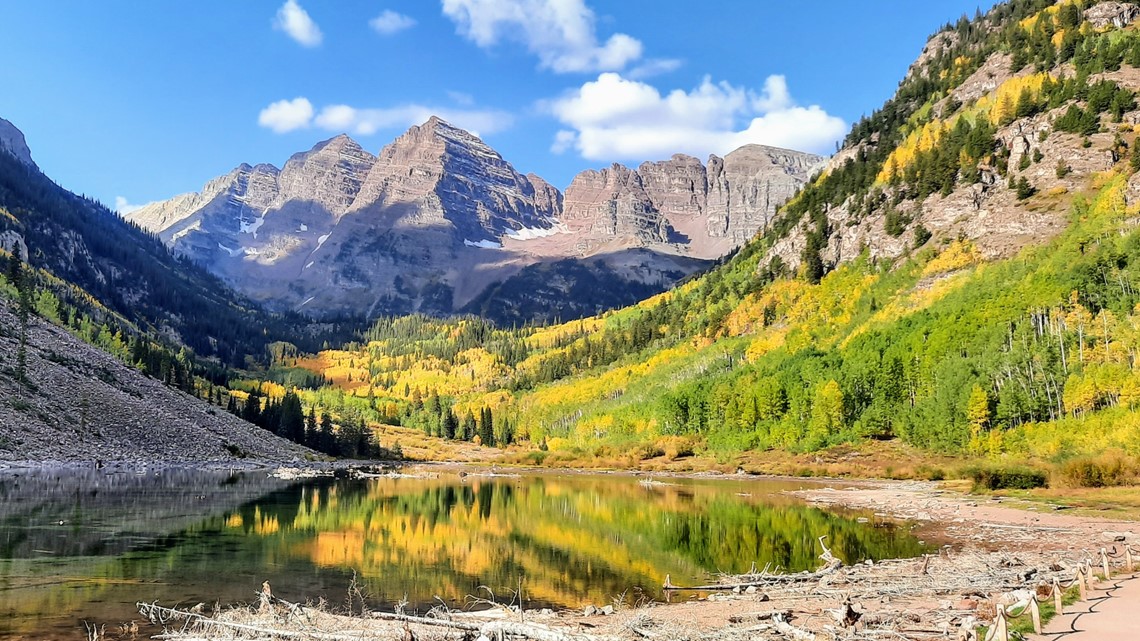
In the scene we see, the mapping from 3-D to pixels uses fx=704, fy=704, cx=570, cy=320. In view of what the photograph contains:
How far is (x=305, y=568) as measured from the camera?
106 feet

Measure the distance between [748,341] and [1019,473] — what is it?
105 m

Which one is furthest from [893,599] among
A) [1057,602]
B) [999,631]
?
[999,631]

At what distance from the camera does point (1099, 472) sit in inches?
2324

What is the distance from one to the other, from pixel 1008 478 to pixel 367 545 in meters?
58.7

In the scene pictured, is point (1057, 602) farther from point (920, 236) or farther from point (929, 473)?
point (920, 236)

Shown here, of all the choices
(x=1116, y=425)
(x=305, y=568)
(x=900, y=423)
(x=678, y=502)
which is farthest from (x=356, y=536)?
(x=900, y=423)

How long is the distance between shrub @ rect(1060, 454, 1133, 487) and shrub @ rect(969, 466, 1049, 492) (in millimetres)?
2825

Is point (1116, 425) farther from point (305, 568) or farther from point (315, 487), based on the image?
point (315, 487)

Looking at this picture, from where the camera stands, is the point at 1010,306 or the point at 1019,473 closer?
the point at 1019,473

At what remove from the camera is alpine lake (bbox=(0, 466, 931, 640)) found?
26.3m

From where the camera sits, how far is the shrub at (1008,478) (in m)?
64.4

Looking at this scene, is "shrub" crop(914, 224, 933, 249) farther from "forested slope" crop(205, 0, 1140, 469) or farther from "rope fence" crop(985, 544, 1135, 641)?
"rope fence" crop(985, 544, 1135, 641)

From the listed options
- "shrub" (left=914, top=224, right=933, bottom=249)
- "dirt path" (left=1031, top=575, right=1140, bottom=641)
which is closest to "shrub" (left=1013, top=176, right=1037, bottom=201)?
"shrub" (left=914, top=224, right=933, bottom=249)

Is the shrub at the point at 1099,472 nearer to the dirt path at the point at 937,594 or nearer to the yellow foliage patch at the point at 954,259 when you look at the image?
the dirt path at the point at 937,594
